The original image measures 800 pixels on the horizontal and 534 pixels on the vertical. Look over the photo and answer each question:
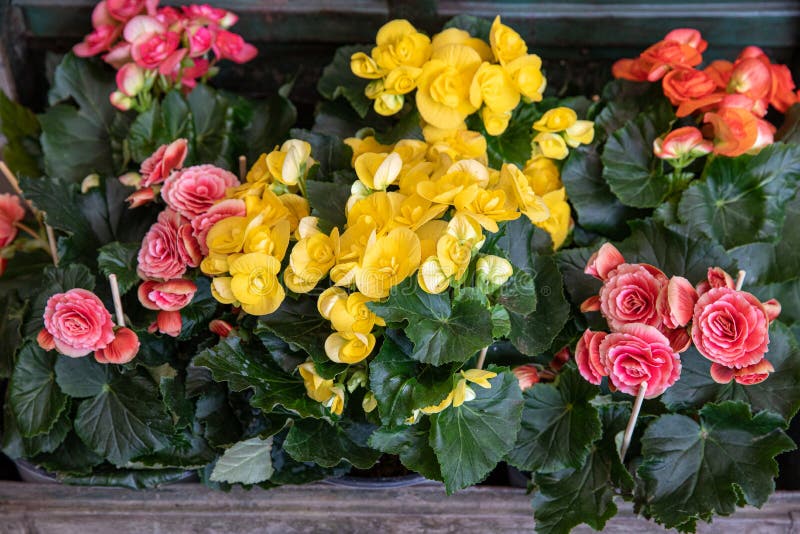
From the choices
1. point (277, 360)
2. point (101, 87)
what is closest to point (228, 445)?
point (277, 360)

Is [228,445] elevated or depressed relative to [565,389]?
depressed

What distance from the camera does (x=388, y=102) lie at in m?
1.25

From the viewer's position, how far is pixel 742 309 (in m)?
1.01

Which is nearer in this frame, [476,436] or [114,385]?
[476,436]

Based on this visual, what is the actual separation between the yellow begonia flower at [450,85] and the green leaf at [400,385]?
0.40 meters

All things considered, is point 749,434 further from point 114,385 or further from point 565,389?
point 114,385

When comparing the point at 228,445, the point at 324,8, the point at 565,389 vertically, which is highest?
the point at 324,8

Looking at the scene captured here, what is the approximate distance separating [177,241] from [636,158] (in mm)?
794

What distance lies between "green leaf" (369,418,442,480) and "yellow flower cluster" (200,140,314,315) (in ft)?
0.81

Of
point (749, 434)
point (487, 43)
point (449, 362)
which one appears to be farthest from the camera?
point (487, 43)

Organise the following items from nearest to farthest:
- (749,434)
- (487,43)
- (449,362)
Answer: (449,362)
(749,434)
(487,43)

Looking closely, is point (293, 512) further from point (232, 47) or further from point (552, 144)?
point (232, 47)

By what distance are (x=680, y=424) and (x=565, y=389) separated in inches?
6.8

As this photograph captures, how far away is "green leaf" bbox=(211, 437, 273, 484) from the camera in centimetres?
115
